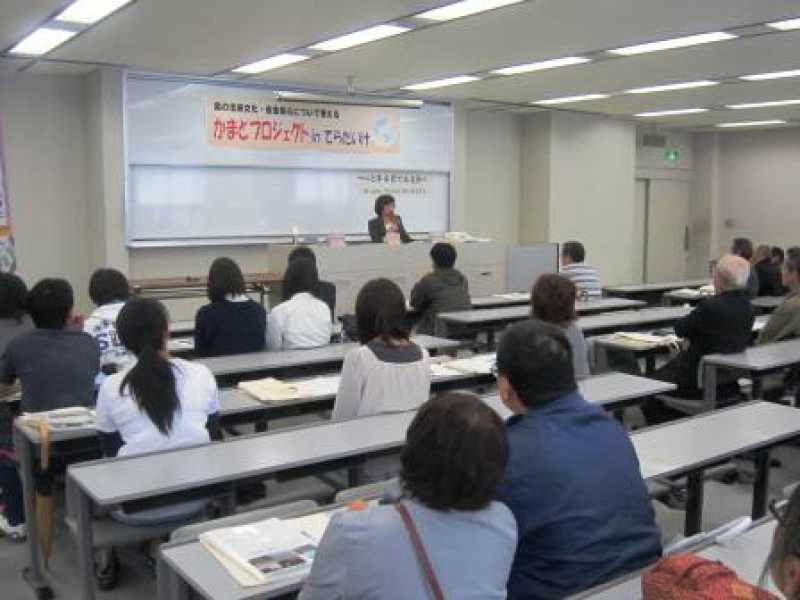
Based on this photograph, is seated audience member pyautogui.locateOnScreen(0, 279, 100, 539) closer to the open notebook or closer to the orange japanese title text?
the open notebook

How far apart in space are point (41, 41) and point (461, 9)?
3156mm

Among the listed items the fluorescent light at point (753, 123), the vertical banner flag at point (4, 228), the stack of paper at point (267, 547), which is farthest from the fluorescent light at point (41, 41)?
the fluorescent light at point (753, 123)

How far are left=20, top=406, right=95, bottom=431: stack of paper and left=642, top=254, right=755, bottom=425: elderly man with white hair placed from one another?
2.90m

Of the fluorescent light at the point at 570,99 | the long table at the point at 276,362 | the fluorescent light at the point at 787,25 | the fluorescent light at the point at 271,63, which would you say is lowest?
the long table at the point at 276,362

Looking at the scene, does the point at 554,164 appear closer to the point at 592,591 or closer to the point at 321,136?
the point at 321,136

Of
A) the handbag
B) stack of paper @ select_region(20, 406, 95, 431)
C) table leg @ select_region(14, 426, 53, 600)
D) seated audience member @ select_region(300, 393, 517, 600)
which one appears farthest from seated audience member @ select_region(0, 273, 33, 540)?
the handbag

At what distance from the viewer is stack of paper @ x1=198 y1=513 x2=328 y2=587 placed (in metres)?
1.77

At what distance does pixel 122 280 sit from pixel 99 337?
37 centimetres

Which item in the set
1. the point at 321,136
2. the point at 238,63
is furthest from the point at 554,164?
the point at 238,63

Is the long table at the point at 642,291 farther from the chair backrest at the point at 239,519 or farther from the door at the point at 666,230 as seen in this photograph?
the chair backrest at the point at 239,519

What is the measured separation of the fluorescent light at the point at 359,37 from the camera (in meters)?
5.68

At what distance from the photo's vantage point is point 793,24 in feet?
18.2

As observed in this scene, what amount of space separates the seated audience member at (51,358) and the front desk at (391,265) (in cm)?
340

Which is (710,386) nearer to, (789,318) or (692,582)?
(789,318)
